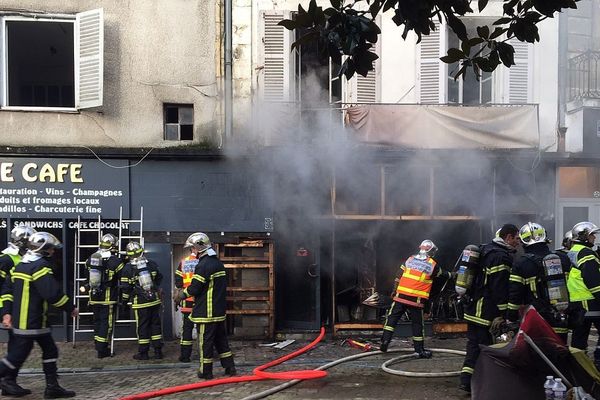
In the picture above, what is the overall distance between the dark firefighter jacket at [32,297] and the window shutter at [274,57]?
5166 millimetres

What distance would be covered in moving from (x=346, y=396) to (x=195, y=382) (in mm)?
1911

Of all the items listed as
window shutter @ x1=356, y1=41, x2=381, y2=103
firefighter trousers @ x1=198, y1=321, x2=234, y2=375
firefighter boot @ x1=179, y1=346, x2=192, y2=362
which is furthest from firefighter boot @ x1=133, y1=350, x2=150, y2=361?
window shutter @ x1=356, y1=41, x2=381, y2=103

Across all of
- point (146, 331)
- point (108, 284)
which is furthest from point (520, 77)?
point (108, 284)

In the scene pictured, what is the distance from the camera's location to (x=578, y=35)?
10.5m

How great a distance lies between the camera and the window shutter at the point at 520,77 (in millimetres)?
10273

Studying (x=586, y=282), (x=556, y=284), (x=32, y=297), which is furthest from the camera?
(x=586, y=282)

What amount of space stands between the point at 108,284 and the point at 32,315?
2387 mm

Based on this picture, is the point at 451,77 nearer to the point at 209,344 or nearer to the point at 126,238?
the point at 126,238

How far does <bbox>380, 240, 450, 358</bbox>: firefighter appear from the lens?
805cm

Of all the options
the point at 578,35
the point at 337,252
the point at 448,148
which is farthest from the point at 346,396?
the point at 578,35

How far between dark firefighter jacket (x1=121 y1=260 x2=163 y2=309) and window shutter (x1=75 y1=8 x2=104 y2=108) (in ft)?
9.86

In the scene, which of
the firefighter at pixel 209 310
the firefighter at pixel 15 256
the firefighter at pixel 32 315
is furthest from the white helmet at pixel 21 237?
the firefighter at pixel 209 310

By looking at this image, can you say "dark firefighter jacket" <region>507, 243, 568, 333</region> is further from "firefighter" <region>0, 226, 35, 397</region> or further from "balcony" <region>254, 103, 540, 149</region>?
"firefighter" <region>0, 226, 35, 397</region>

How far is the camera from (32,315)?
632 cm
